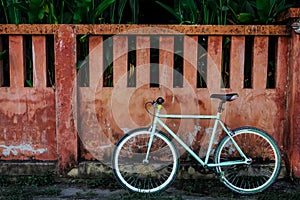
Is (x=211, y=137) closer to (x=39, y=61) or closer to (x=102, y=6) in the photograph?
(x=102, y=6)

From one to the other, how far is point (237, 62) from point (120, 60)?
1297mm

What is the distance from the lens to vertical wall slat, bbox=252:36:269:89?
4.27 m

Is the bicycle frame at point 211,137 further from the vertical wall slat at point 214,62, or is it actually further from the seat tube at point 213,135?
the vertical wall slat at point 214,62

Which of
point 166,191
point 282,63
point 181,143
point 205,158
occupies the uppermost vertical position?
point 282,63

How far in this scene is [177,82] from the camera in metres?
4.41

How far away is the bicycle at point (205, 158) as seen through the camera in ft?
13.2

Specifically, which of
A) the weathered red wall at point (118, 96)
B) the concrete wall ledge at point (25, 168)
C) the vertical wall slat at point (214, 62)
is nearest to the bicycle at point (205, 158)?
the weathered red wall at point (118, 96)

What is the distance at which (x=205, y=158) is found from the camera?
13.6ft

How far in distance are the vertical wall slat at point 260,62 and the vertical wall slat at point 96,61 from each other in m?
1.70

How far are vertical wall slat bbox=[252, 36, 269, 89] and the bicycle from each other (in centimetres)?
52

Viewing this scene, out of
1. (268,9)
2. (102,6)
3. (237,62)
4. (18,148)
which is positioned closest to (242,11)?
(268,9)

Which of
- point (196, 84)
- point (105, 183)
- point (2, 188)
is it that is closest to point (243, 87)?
point (196, 84)

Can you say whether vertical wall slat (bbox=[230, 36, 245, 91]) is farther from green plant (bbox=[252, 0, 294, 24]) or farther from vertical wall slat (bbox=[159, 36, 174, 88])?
vertical wall slat (bbox=[159, 36, 174, 88])

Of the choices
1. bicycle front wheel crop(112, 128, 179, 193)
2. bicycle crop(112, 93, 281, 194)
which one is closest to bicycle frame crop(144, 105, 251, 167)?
bicycle crop(112, 93, 281, 194)
